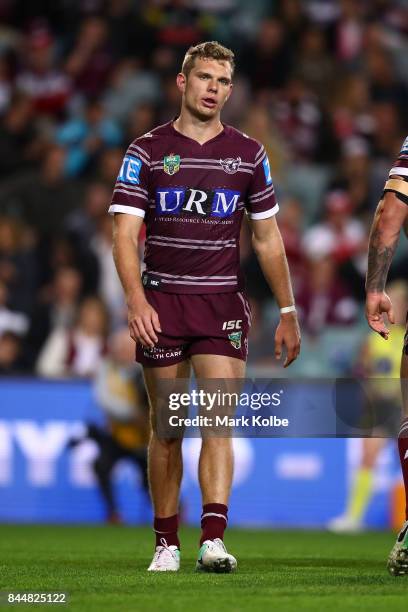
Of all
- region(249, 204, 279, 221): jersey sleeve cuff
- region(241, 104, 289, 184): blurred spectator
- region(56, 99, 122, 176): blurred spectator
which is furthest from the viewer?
region(56, 99, 122, 176): blurred spectator

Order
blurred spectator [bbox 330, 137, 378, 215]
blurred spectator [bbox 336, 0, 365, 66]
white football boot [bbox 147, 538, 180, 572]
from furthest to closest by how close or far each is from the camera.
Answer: blurred spectator [bbox 336, 0, 365, 66] → blurred spectator [bbox 330, 137, 378, 215] → white football boot [bbox 147, 538, 180, 572]

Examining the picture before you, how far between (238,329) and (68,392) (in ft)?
20.8

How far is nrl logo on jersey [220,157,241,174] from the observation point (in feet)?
23.9

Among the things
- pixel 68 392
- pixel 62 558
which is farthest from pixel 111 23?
pixel 62 558

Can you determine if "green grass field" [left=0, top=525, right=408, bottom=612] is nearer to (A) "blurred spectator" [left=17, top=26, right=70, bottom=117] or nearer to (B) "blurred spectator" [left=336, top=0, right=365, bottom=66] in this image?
(A) "blurred spectator" [left=17, top=26, right=70, bottom=117]

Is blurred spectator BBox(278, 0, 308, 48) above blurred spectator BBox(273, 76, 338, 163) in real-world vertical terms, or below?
above

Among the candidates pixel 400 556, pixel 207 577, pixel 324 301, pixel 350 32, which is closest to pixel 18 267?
pixel 324 301

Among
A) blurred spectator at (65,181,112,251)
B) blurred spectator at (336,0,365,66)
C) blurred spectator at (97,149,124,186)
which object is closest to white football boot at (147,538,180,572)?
blurred spectator at (65,181,112,251)

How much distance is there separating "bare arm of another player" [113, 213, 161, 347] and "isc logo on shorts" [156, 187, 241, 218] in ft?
0.48

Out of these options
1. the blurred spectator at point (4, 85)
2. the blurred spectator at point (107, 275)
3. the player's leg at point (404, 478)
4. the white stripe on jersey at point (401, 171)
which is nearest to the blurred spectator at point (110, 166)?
the blurred spectator at point (107, 275)

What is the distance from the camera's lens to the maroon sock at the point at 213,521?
22.8 feet

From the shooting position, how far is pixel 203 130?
7312 millimetres

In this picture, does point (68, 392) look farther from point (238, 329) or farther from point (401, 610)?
point (401, 610)

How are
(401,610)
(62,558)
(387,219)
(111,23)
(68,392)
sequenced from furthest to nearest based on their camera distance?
(111,23), (68,392), (62,558), (387,219), (401,610)
